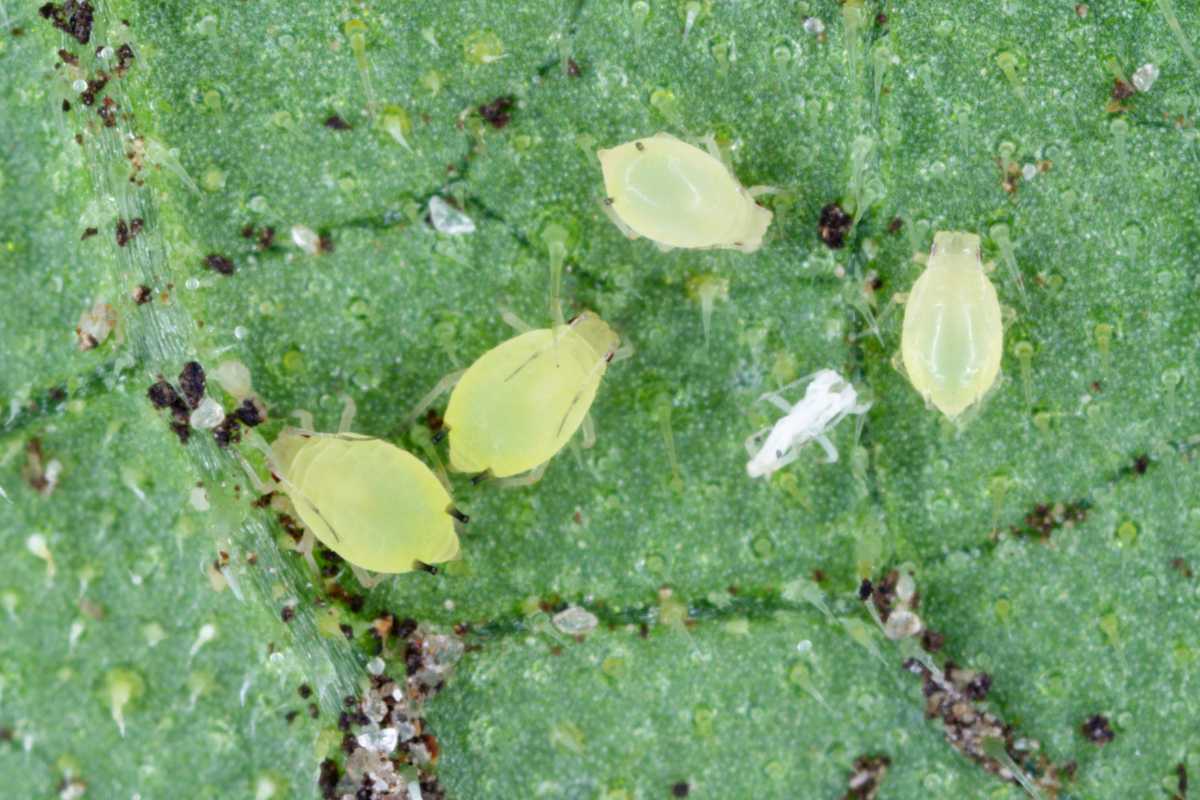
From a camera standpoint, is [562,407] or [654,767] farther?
[654,767]

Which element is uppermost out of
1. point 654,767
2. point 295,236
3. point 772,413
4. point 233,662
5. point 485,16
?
point 485,16

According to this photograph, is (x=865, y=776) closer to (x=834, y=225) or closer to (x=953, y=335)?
(x=953, y=335)

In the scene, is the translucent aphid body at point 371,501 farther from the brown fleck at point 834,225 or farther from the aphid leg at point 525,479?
the brown fleck at point 834,225

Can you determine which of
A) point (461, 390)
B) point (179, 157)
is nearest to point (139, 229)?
point (179, 157)

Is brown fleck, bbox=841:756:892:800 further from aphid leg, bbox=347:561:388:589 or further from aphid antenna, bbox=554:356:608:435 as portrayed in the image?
aphid leg, bbox=347:561:388:589

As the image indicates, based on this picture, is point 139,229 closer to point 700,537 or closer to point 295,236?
point 295,236

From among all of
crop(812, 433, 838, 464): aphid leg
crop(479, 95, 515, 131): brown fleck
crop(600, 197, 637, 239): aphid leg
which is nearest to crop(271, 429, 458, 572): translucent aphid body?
crop(600, 197, 637, 239): aphid leg

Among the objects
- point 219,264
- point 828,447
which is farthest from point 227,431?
point 828,447
